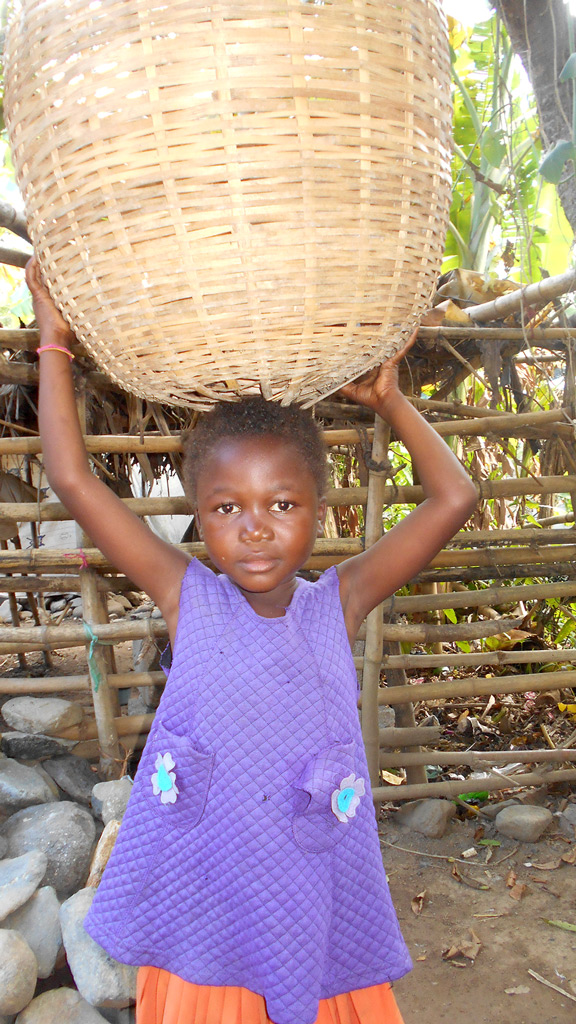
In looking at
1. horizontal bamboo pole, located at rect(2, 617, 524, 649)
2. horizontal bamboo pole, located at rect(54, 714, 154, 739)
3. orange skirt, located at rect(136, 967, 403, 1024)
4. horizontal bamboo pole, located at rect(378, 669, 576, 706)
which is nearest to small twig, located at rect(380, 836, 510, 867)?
horizontal bamboo pole, located at rect(378, 669, 576, 706)

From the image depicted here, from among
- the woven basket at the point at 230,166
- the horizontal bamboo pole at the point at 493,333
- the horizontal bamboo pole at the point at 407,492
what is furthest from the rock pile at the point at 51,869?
the woven basket at the point at 230,166

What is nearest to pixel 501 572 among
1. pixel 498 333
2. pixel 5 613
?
pixel 498 333

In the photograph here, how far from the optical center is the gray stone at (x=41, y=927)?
2068 millimetres

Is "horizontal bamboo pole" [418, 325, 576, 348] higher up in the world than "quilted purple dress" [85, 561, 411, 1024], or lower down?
higher up

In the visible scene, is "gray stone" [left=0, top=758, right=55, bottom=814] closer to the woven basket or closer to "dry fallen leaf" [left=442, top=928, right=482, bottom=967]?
"dry fallen leaf" [left=442, top=928, right=482, bottom=967]

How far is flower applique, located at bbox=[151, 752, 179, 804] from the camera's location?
1155mm

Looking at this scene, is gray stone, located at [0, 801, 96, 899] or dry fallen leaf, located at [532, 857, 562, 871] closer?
gray stone, located at [0, 801, 96, 899]

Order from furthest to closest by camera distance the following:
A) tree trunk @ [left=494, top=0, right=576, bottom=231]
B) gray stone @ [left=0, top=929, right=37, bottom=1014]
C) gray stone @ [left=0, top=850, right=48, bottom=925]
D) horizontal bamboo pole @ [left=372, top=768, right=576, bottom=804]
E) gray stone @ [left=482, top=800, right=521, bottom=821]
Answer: gray stone @ [left=482, top=800, right=521, bottom=821], horizontal bamboo pole @ [left=372, top=768, right=576, bottom=804], gray stone @ [left=0, top=850, right=48, bottom=925], gray stone @ [left=0, top=929, right=37, bottom=1014], tree trunk @ [left=494, top=0, right=576, bottom=231]

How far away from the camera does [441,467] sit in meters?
1.35

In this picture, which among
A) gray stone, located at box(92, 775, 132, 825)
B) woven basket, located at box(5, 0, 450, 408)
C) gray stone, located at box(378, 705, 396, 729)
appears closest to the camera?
woven basket, located at box(5, 0, 450, 408)

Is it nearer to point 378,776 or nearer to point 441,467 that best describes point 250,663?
point 441,467

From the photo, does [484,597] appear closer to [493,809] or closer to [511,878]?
[493,809]

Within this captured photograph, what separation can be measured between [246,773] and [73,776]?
82.2 inches

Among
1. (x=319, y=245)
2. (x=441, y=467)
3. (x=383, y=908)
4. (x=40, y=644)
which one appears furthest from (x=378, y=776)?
(x=319, y=245)
